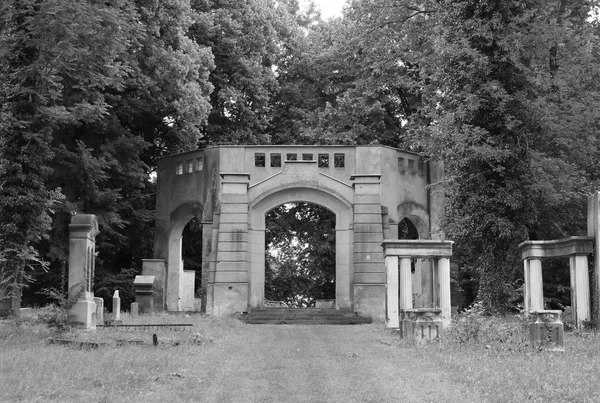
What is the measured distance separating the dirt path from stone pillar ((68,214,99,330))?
9.17ft

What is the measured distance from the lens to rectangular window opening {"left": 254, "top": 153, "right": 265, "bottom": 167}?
97.5 feet

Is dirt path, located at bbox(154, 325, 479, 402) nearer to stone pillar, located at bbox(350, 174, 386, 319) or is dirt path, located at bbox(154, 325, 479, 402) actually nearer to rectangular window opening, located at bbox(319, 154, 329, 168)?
stone pillar, located at bbox(350, 174, 386, 319)

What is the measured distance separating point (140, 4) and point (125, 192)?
6639 mm

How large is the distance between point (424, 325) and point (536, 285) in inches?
206

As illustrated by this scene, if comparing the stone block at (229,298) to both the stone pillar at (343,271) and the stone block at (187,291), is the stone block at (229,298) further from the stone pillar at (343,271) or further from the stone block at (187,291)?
the stone block at (187,291)

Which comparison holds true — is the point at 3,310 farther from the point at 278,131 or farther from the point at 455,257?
the point at 278,131

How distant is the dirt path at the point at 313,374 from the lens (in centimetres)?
1088

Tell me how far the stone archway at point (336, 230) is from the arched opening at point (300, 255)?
200 inches

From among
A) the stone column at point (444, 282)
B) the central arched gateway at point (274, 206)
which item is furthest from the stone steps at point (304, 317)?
the stone column at point (444, 282)

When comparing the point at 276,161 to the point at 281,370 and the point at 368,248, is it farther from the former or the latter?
the point at 281,370

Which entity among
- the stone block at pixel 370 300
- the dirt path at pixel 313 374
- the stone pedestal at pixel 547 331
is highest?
the stone block at pixel 370 300

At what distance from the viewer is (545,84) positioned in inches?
953

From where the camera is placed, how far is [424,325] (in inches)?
693

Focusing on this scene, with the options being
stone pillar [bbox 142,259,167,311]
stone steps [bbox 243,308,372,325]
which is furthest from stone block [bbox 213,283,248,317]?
stone pillar [bbox 142,259,167,311]
